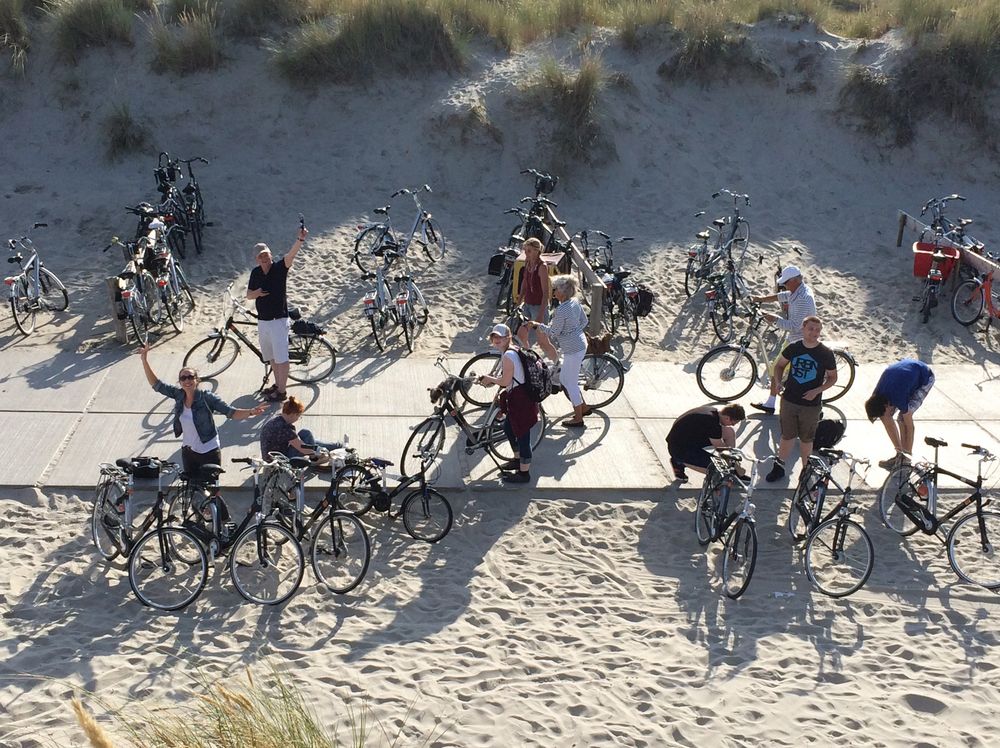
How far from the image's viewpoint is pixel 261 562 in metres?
6.95

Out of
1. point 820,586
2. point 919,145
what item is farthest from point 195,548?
point 919,145

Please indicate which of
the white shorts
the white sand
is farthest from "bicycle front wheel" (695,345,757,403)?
the white shorts

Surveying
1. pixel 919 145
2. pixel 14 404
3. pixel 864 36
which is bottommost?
pixel 14 404

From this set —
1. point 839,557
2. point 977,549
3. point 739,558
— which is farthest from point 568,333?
point 977,549

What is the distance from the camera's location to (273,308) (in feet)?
30.6

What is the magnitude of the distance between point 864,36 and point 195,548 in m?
16.5

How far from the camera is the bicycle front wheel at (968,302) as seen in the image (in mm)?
12758

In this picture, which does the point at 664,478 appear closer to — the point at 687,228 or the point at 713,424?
the point at 713,424

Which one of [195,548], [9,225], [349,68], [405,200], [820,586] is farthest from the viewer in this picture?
[349,68]

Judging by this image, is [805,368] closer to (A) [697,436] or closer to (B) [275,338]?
(A) [697,436]

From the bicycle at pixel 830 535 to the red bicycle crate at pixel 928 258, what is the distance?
6.59 meters

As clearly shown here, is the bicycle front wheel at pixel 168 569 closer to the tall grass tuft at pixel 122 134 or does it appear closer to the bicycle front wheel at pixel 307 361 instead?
the bicycle front wheel at pixel 307 361

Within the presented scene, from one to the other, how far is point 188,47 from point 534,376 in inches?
469

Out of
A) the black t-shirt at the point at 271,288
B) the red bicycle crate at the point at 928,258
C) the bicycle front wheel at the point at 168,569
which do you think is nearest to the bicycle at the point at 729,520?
the bicycle front wheel at the point at 168,569
